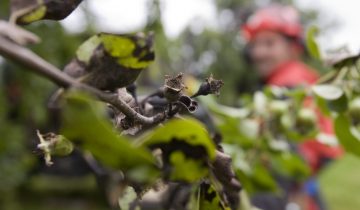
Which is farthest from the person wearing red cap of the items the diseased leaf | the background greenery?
the diseased leaf

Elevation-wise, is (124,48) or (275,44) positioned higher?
(275,44)

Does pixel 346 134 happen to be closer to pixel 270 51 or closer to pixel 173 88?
pixel 173 88

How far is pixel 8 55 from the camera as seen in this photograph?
156 mm

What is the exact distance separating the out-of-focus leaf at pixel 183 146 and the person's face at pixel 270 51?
2.02 meters

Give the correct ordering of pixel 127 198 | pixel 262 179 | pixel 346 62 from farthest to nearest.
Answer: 1. pixel 262 179
2. pixel 346 62
3. pixel 127 198

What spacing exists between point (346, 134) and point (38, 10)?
0.93 ft

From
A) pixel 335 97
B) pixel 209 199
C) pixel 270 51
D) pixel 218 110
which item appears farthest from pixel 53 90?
pixel 209 199

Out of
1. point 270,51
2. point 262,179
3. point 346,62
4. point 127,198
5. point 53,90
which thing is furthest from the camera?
point 270,51

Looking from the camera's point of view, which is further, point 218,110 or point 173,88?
point 218,110

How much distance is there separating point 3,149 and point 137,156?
1.68 m

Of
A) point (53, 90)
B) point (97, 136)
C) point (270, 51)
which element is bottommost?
point (97, 136)

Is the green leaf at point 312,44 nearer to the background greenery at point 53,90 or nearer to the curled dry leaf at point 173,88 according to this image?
the curled dry leaf at point 173,88

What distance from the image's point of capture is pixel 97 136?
0.16 meters

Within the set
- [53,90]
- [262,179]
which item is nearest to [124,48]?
[262,179]
